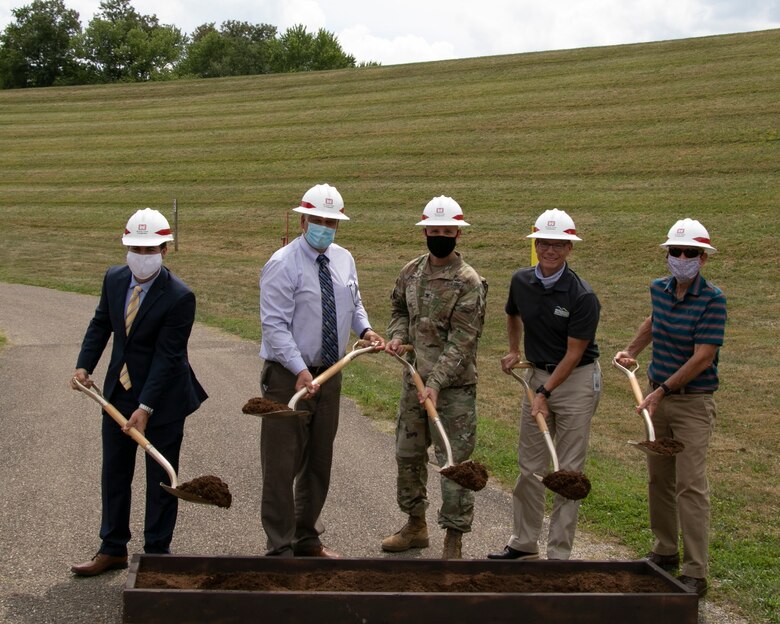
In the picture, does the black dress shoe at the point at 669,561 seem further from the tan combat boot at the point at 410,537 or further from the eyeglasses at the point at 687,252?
the eyeglasses at the point at 687,252

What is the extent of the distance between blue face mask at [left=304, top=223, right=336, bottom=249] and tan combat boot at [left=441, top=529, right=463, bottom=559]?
2.06 metres

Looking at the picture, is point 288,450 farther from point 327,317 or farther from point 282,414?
point 327,317

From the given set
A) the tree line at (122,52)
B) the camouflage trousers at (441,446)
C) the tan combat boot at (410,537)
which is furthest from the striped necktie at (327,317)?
the tree line at (122,52)

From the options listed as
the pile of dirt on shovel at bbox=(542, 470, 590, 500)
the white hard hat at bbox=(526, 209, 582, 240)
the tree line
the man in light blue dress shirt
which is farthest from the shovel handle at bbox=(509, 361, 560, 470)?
the tree line

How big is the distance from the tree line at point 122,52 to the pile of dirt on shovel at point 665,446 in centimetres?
7983

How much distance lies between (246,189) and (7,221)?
8.23 m

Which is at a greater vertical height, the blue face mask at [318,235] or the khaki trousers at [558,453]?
the blue face mask at [318,235]

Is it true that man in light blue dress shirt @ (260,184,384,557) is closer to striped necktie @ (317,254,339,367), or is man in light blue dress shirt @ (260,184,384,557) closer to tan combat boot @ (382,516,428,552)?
striped necktie @ (317,254,339,367)

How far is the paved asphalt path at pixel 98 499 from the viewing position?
606 centimetres

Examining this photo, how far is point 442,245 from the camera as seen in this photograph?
6.61m

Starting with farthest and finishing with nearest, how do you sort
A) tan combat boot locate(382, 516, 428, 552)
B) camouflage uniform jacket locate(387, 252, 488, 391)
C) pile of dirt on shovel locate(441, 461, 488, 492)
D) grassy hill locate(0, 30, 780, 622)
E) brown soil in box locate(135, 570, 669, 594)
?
grassy hill locate(0, 30, 780, 622)
tan combat boot locate(382, 516, 428, 552)
camouflage uniform jacket locate(387, 252, 488, 391)
pile of dirt on shovel locate(441, 461, 488, 492)
brown soil in box locate(135, 570, 669, 594)

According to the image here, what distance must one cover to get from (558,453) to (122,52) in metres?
83.1

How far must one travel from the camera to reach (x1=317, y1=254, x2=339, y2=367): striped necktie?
6.43 meters

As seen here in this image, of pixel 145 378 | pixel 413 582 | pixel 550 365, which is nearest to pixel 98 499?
pixel 145 378
